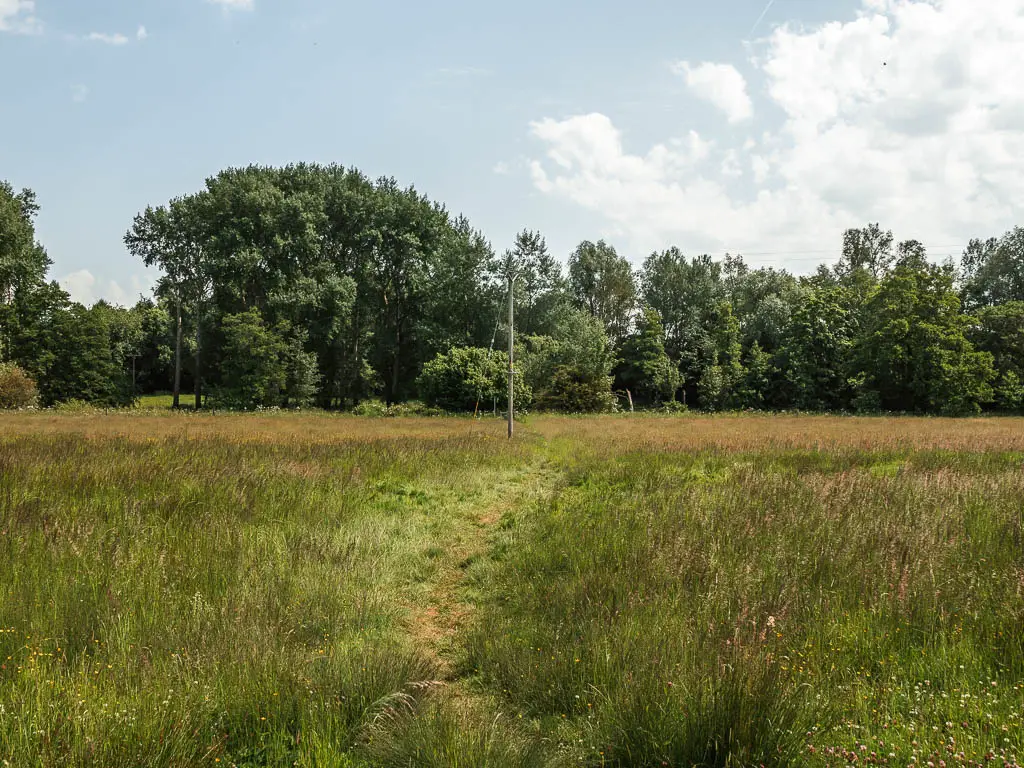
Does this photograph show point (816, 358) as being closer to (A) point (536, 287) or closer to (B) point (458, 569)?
(A) point (536, 287)

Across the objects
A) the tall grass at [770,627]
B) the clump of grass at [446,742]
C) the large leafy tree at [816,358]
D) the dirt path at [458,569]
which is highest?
the large leafy tree at [816,358]

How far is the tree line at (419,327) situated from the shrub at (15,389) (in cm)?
15

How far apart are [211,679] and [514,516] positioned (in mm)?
6115

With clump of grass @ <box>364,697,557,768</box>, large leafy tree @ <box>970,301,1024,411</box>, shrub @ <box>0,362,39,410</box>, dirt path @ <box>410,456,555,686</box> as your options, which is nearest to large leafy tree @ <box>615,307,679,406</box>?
large leafy tree @ <box>970,301,1024,411</box>

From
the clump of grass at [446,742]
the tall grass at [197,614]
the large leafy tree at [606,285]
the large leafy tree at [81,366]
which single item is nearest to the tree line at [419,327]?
the large leafy tree at [81,366]

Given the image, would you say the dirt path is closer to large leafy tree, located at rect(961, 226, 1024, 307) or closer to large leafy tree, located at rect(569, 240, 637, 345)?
large leafy tree, located at rect(569, 240, 637, 345)

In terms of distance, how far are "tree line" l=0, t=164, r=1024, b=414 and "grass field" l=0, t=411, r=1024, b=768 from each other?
103 feet

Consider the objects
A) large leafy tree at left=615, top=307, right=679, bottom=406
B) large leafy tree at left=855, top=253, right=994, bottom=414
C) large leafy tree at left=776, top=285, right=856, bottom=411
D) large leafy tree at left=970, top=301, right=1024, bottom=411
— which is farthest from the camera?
large leafy tree at left=615, top=307, right=679, bottom=406

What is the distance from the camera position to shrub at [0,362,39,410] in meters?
37.3

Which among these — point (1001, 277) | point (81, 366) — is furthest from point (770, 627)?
point (1001, 277)

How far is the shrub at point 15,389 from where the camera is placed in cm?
3728

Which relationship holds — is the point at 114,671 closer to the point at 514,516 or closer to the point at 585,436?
the point at 514,516

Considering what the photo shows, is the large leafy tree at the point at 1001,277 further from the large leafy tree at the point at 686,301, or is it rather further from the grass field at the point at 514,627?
the grass field at the point at 514,627

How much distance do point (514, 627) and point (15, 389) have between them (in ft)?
155
